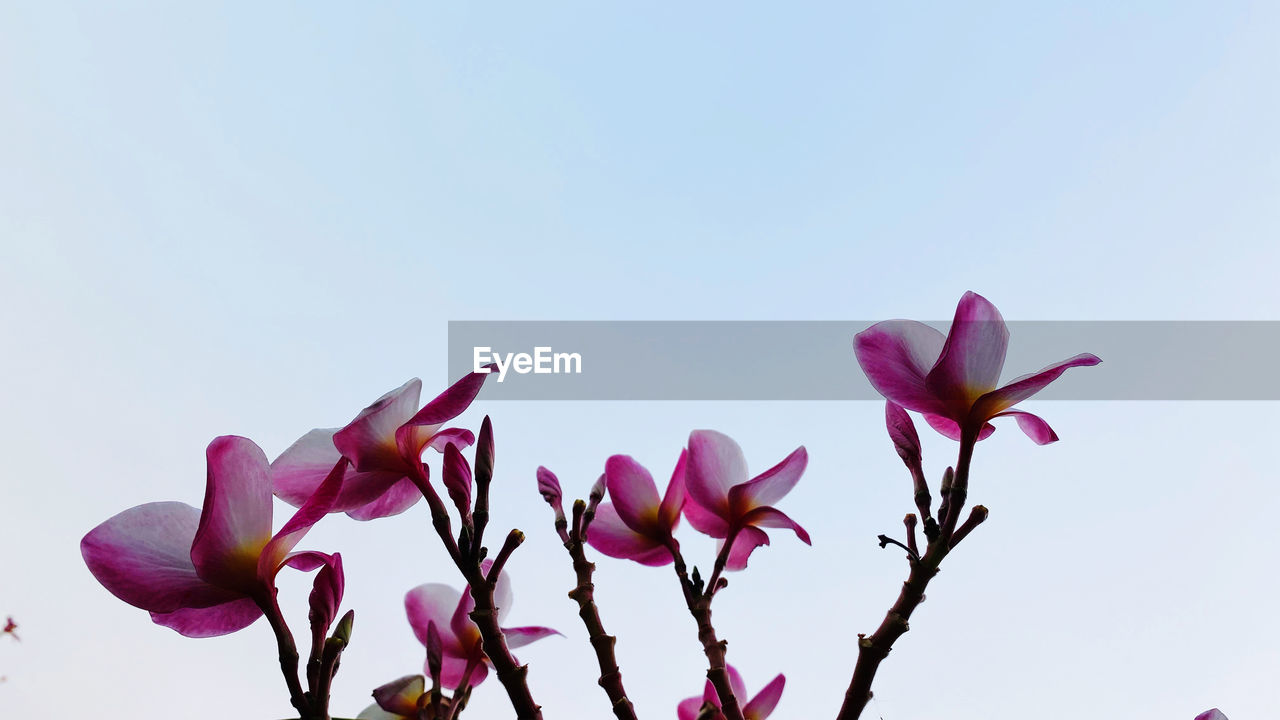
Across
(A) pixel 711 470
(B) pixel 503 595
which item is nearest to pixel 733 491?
(A) pixel 711 470

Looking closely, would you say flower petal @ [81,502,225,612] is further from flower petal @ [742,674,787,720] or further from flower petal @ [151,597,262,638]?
flower petal @ [742,674,787,720]

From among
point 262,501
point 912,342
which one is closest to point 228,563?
point 262,501

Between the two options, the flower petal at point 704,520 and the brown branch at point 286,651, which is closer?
the brown branch at point 286,651

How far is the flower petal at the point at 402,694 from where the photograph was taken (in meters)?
0.33

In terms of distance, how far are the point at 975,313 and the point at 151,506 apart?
272 millimetres

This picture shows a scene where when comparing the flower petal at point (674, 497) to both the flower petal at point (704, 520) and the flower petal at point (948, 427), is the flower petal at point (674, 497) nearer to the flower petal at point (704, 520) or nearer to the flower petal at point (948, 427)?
the flower petal at point (704, 520)

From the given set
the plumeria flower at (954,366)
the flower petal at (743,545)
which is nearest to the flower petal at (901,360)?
the plumeria flower at (954,366)

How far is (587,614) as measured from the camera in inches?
12.9

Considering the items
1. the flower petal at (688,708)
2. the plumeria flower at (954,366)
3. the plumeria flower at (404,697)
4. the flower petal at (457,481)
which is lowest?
the flower petal at (688,708)

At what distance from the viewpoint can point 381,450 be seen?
0.29 m

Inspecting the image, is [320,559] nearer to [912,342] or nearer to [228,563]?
[228,563]

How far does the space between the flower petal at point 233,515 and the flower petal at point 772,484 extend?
0.18 m

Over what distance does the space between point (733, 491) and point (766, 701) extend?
105mm

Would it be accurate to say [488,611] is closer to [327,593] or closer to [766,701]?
[327,593]
